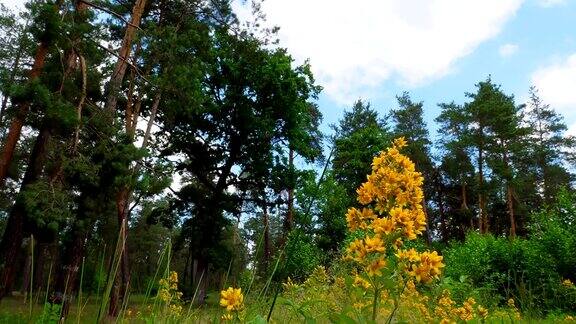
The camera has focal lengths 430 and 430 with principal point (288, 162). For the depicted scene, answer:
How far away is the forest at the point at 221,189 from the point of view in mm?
2055

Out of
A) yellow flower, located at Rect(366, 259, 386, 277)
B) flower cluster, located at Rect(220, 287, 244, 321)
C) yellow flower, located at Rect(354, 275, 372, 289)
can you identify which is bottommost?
flower cluster, located at Rect(220, 287, 244, 321)

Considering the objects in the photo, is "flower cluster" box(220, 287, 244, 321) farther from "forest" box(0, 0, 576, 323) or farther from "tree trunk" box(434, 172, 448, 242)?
"tree trunk" box(434, 172, 448, 242)

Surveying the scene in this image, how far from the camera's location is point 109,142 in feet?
31.0

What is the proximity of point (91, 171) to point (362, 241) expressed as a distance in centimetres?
770

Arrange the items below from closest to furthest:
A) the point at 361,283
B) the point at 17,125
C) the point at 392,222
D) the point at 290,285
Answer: the point at 392,222
the point at 361,283
the point at 290,285
the point at 17,125

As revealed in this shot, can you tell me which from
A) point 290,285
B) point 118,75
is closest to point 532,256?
point 290,285

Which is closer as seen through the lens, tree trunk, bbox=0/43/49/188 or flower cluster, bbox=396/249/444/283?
flower cluster, bbox=396/249/444/283

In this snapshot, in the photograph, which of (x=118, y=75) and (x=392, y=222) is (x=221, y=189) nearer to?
(x=118, y=75)

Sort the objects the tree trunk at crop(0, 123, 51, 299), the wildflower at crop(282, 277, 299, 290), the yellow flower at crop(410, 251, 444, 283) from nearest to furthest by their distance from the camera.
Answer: the yellow flower at crop(410, 251, 444, 283), the wildflower at crop(282, 277, 299, 290), the tree trunk at crop(0, 123, 51, 299)

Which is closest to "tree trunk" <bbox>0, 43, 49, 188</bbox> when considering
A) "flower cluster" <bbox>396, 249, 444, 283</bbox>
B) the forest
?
the forest

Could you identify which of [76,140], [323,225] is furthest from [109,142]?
[323,225]

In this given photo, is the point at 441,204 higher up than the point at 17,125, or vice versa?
the point at 441,204

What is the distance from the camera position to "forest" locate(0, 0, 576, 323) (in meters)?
2.05

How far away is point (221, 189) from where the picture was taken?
19203 mm
